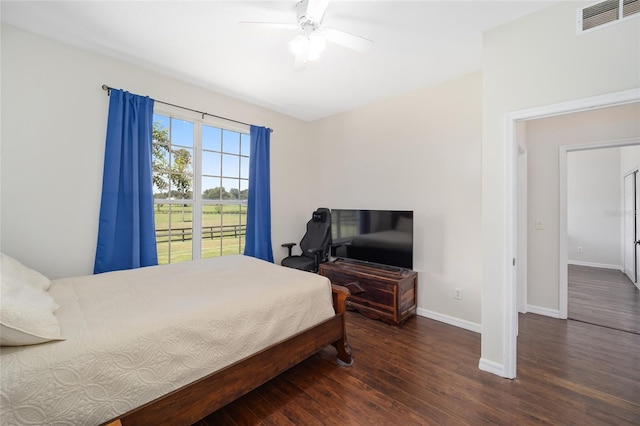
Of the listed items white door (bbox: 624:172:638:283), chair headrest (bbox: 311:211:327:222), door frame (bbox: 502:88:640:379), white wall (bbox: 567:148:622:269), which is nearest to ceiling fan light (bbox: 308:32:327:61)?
door frame (bbox: 502:88:640:379)

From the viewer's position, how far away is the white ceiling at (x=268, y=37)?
6.30ft

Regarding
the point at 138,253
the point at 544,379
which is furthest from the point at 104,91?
the point at 544,379

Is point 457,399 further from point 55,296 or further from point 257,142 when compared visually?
point 257,142

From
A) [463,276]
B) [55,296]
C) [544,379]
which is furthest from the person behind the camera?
[463,276]

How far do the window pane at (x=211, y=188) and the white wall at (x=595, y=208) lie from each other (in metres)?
7.08

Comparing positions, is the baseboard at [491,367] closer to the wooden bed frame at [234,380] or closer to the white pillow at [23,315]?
the wooden bed frame at [234,380]

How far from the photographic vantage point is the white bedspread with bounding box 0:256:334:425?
0.99 meters

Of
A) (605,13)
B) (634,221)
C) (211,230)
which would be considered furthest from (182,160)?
(634,221)

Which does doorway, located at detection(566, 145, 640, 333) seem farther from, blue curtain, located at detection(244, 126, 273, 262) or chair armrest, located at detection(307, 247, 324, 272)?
blue curtain, located at detection(244, 126, 273, 262)

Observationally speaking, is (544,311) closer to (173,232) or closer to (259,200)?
(259,200)

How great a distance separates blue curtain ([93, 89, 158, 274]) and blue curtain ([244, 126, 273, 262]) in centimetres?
122

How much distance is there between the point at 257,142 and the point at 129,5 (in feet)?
6.45

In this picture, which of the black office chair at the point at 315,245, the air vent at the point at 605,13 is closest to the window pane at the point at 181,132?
the black office chair at the point at 315,245

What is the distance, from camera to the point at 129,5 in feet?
6.27
